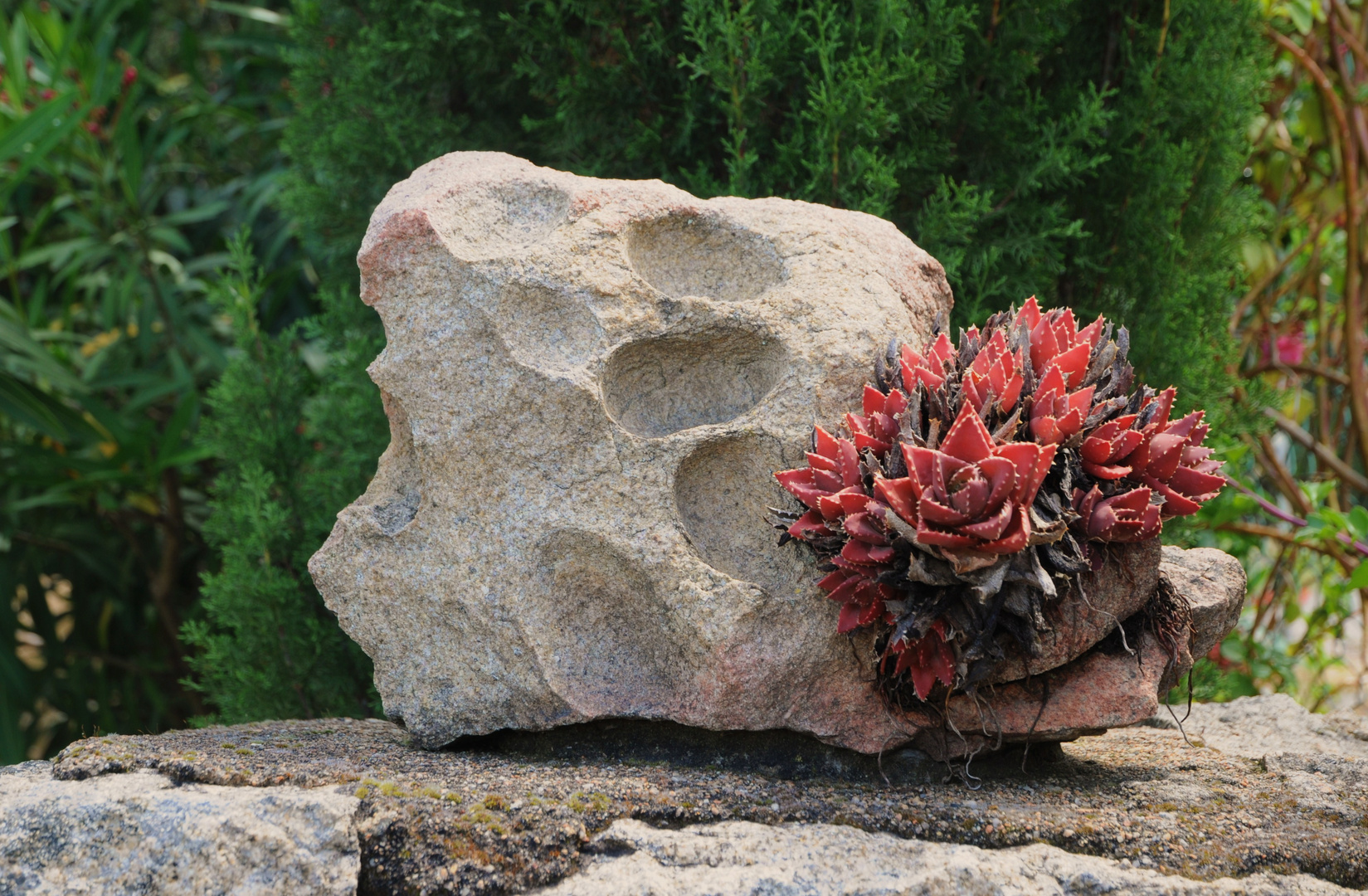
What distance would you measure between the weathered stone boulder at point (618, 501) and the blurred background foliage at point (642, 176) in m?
1.19

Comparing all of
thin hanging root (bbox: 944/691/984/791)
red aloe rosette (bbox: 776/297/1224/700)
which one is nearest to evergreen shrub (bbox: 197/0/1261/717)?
red aloe rosette (bbox: 776/297/1224/700)

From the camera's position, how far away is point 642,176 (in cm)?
443

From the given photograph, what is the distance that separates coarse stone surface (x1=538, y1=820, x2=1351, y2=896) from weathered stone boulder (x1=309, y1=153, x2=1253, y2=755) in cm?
42

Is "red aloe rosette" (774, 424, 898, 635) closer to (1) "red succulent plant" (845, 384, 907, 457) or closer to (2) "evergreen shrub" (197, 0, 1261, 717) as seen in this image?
(1) "red succulent plant" (845, 384, 907, 457)

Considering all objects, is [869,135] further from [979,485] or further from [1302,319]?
[1302,319]

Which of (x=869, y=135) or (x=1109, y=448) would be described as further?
(x=869, y=135)

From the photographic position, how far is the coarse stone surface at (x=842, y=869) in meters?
2.06

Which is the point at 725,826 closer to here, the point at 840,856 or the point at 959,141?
the point at 840,856

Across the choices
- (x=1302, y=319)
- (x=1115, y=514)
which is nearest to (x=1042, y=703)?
(x=1115, y=514)

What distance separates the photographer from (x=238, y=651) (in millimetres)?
4055

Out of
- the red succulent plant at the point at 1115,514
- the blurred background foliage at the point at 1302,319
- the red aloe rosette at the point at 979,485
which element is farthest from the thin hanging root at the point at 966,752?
the blurred background foliage at the point at 1302,319

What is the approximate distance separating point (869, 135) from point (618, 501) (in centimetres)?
179

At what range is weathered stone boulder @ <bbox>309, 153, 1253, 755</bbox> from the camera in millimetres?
2609

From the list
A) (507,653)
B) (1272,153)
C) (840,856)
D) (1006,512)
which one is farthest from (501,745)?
(1272,153)
